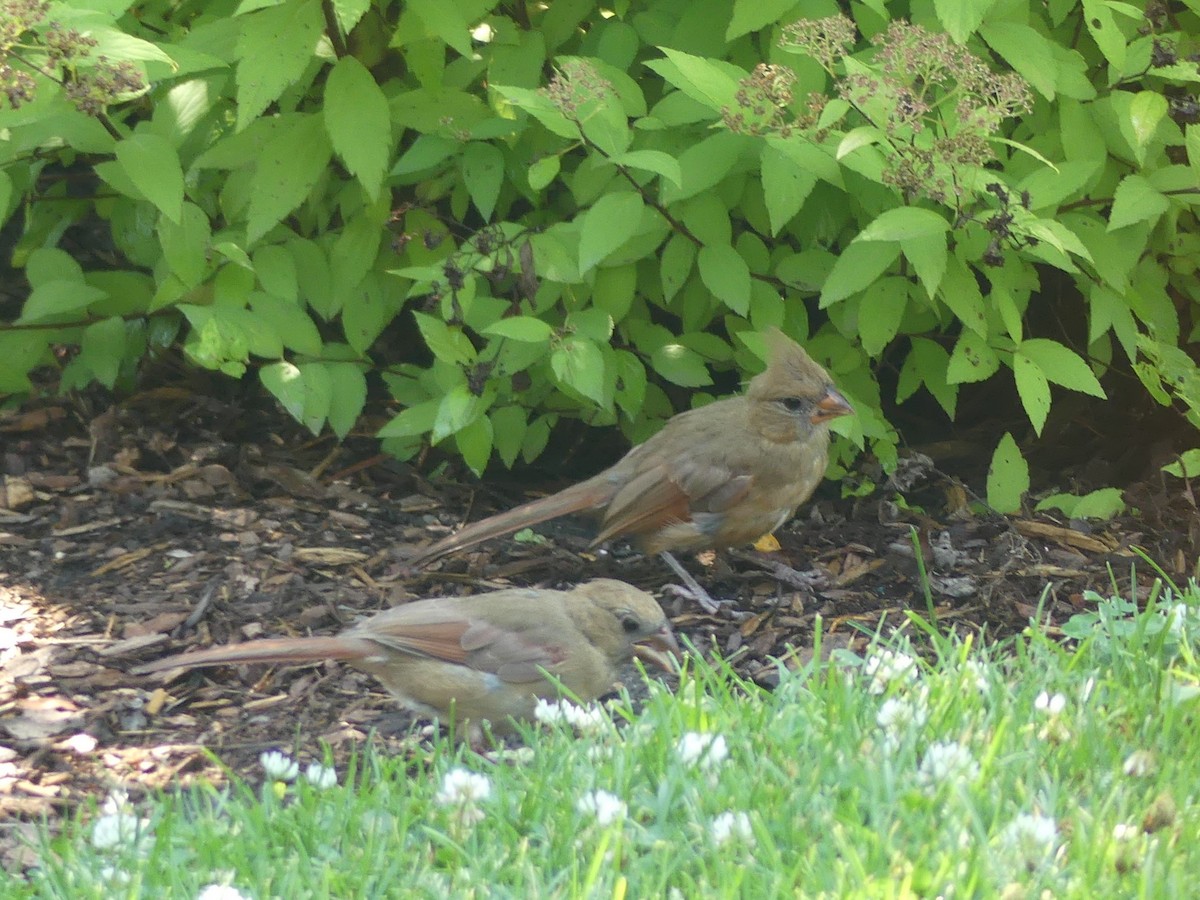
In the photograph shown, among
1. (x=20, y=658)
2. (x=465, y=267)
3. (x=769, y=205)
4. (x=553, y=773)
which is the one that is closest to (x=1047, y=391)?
(x=769, y=205)

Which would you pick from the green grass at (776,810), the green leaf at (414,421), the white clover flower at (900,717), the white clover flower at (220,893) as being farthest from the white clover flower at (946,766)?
the green leaf at (414,421)

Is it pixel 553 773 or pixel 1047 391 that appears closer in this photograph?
pixel 553 773

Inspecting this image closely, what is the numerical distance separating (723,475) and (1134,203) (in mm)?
1526

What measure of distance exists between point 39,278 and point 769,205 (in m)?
2.61

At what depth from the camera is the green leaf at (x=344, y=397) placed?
5250mm

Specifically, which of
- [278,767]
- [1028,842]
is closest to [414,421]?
[278,767]

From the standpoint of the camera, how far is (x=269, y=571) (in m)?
5.01

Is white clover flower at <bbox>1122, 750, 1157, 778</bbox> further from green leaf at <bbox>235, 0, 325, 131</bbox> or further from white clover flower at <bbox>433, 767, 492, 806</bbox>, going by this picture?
green leaf at <bbox>235, 0, 325, 131</bbox>

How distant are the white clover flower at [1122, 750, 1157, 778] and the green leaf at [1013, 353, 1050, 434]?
159cm

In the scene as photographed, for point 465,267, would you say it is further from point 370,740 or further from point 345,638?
point 370,740

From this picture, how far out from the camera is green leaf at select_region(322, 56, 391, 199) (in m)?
4.64

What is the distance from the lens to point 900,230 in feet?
14.0

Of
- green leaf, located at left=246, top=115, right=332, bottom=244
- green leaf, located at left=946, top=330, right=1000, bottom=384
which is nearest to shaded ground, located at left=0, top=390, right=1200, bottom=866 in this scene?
green leaf, located at left=946, top=330, right=1000, bottom=384

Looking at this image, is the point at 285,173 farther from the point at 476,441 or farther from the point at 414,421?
the point at 476,441
